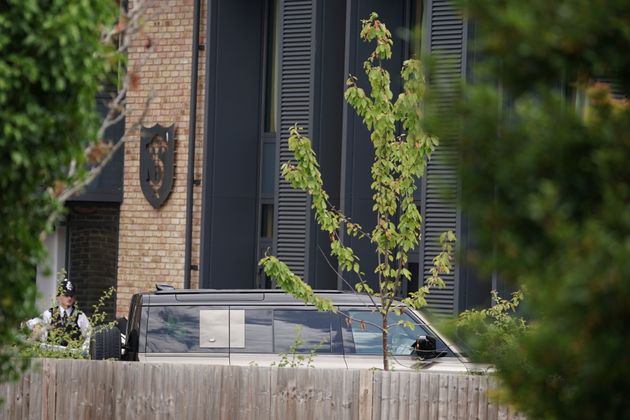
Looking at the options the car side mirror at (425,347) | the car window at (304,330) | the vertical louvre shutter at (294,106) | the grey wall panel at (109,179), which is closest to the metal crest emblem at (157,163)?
the grey wall panel at (109,179)

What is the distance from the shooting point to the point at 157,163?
20641mm

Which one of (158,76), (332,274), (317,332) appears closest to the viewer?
(317,332)

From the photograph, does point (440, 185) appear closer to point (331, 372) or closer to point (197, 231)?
point (331, 372)

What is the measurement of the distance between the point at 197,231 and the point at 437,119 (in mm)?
15720

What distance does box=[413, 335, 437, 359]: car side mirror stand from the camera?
13.4m

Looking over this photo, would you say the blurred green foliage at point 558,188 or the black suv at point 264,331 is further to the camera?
the black suv at point 264,331

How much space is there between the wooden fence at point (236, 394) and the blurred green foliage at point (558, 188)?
277 inches

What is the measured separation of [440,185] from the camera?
464cm

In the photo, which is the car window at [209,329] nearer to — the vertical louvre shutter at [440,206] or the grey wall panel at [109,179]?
the vertical louvre shutter at [440,206]

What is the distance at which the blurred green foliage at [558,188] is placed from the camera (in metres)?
3.93

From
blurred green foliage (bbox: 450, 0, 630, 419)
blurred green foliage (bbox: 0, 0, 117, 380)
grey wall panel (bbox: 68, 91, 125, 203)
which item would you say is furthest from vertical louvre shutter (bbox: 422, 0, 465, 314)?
blurred green foliage (bbox: 450, 0, 630, 419)

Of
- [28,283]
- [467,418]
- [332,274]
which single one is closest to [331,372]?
[467,418]

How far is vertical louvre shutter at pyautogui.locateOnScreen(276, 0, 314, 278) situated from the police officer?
3653 mm

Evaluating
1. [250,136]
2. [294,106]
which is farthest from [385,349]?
[250,136]
